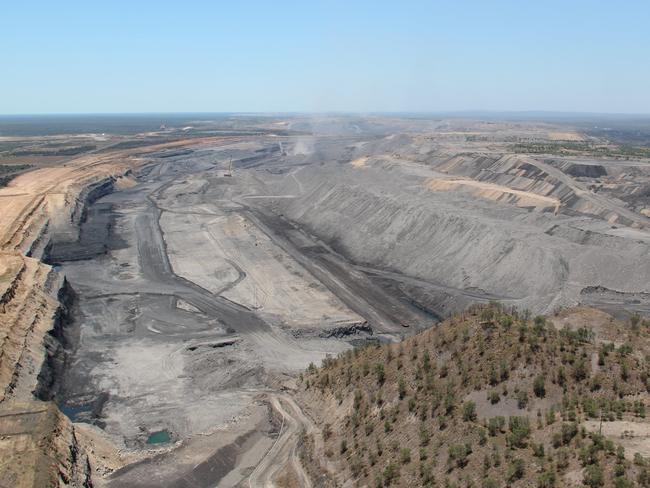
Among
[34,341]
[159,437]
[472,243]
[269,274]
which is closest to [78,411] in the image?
[159,437]

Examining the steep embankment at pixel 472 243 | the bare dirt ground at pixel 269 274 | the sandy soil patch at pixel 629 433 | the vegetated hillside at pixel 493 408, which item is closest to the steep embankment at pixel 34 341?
the bare dirt ground at pixel 269 274

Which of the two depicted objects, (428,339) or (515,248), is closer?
(428,339)

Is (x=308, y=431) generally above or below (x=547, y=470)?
below

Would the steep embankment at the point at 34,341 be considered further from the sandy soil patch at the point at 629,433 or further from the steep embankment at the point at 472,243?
the steep embankment at the point at 472,243

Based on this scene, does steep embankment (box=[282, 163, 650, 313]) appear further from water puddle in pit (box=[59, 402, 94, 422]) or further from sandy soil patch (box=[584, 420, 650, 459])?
water puddle in pit (box=[59, 402, 94, 422])

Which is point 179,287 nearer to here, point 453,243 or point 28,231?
point 28,231

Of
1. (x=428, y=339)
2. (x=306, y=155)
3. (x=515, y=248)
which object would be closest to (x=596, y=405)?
(x=428, y=339)
